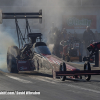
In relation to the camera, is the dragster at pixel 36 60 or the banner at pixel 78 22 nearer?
the dragster at pixel 36 60

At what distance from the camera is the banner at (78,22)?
3988cm

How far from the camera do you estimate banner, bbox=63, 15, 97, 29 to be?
39875 millimetres

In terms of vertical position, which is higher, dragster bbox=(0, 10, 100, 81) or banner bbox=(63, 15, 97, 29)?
banner bbox=(63, 15, 97, 29)

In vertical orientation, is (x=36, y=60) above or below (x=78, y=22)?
below

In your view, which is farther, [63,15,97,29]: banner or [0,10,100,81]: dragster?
[63,15,97,29]: banner

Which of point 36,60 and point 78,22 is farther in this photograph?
point 78,22

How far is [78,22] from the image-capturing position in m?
40.2

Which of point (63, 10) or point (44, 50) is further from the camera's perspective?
point (63, 10)

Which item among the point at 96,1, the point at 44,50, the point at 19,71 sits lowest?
the point at 19,71

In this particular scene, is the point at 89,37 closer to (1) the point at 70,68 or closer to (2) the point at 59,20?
(2) the point at 59,20

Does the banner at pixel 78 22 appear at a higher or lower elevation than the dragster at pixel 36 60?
higher

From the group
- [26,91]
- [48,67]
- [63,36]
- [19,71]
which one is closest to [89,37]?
[63,36]

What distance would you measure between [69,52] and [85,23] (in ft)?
51.7

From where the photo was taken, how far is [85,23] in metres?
40.1
